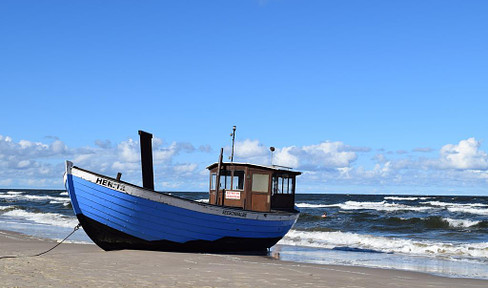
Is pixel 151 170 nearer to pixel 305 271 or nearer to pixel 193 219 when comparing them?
pixel 193 219

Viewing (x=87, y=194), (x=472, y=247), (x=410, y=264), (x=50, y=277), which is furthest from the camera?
(x=472, y=247)

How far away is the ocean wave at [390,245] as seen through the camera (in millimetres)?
19516

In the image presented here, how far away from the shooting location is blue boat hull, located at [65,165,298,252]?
44.4 feet

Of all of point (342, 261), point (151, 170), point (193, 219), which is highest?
point (151, 170)

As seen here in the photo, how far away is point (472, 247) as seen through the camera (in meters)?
20.5

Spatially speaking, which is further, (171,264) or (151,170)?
(151,170)

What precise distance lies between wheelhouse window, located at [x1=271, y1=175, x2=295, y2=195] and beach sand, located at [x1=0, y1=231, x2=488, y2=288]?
14.5 feet

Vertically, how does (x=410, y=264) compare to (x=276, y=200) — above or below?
below

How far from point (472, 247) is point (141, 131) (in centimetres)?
1320

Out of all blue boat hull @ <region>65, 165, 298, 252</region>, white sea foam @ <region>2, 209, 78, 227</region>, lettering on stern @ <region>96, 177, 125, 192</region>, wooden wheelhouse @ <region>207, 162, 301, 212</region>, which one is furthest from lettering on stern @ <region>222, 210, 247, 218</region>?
white sea foam @ <region>2, 209, 78, 227</region>

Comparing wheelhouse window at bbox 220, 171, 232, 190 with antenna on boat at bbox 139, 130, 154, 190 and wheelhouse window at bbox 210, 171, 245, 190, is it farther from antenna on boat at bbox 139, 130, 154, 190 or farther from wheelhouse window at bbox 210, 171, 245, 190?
antenna on boat at bbox 139, 130, 154, 190

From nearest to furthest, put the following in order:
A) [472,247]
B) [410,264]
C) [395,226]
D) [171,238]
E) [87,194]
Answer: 1. [87,194]
2. [171,238]
3. [410,264]
4. [472,247]
5. [395,226]

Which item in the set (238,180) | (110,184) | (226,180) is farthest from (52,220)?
(110,184)

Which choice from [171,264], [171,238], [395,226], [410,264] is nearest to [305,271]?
[171,264]
